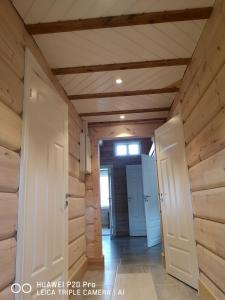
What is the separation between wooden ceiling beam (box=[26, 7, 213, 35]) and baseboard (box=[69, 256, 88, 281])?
252cm

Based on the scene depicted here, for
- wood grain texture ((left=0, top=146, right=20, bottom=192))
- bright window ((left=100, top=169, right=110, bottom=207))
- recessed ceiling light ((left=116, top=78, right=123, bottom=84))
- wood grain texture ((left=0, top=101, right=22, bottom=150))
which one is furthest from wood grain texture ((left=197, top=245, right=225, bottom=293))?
bright window ((left=100, top=169, right=110, bottom=207))

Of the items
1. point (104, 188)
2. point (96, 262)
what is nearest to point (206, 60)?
point (96, 262)

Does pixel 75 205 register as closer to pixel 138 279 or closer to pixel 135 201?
pixel 138 279

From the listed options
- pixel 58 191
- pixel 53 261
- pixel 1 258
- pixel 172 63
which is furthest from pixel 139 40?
pixel 53 261

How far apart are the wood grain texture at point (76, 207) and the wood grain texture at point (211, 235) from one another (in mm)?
1478

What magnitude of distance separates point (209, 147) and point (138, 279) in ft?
Answer: 6.59

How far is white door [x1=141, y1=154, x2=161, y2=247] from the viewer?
199 inches

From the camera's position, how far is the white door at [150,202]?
5047mm

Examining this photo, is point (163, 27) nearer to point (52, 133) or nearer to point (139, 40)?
point (139, 40)

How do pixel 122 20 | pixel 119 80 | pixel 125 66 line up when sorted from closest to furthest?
pixel 122 20, pixel 125 66, pixel 119 80

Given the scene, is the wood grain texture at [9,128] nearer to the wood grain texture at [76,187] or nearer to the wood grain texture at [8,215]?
the wood grain texture at [8,215]

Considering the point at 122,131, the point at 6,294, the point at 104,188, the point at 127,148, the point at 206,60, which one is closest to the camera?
the point at 6,294

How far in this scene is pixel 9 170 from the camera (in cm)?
143

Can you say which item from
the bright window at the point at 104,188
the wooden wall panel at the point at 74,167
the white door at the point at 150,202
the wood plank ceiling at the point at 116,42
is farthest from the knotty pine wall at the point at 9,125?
the bright window at the point at 104,188
